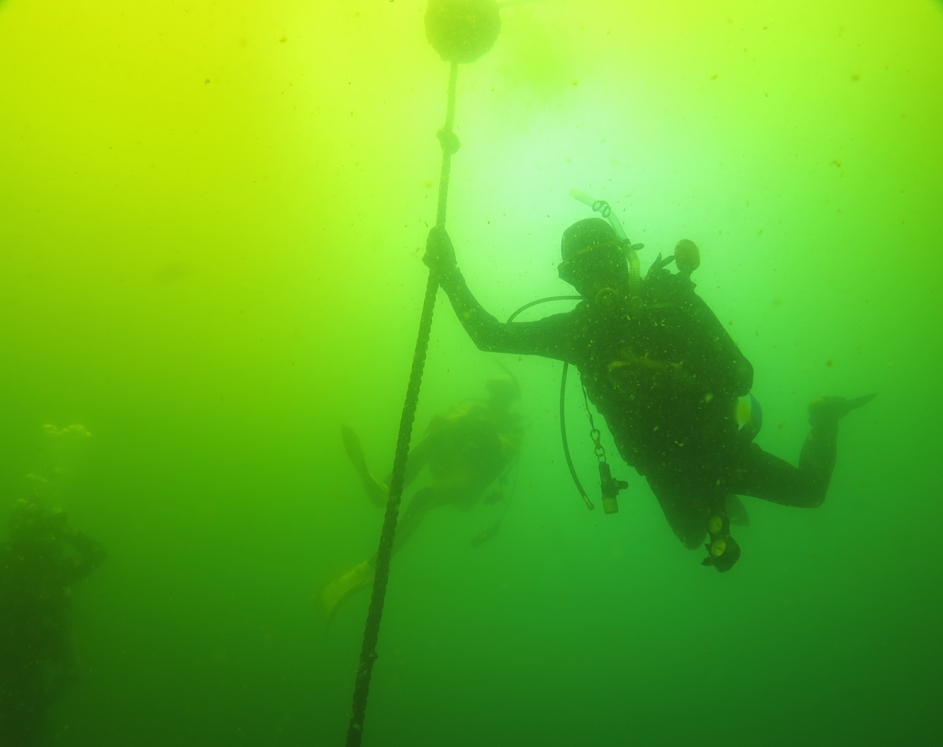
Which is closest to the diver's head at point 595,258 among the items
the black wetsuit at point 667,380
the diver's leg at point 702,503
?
the black wetsuit at point 667,380

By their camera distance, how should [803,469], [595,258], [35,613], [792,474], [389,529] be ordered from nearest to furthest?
1. [389,529]
2. [595,258]
3. [792,474]
4. [803,469]
5. [35,613]

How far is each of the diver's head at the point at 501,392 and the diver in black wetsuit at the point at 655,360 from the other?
978cm

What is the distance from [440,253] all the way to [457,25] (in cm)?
184

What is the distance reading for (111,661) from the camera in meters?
21.6

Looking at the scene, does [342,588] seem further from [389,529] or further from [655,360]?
[655,360]

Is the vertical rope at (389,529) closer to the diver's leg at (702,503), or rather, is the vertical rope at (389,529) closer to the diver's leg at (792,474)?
the diver's leg at (702,503)

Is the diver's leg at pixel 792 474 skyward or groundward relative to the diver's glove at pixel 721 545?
skyward

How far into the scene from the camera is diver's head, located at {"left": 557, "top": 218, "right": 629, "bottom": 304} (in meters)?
2.74

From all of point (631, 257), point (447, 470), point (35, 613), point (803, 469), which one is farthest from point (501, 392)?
point (35, 613)

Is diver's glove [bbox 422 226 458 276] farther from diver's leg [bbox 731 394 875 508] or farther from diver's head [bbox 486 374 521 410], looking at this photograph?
diver's head [bbox 486 374 521 410]

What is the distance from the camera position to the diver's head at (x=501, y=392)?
43.0 feet

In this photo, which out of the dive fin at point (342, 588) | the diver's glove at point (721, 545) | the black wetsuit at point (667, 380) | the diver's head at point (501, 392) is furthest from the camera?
the diver's head at point (501, 392)

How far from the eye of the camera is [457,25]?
3.20 meters

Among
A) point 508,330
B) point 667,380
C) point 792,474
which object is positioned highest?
point 508,330
